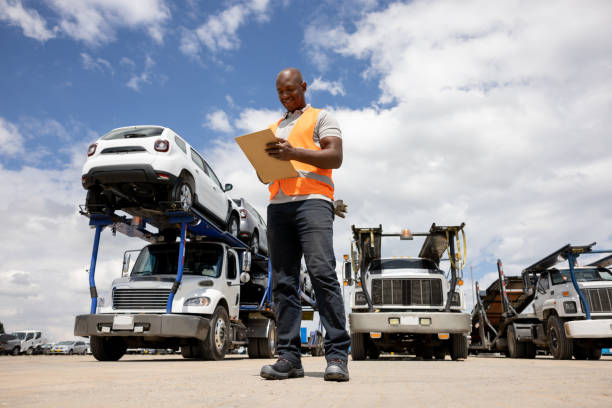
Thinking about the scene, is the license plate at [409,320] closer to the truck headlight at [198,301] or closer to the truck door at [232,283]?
the truck door at [232,283]

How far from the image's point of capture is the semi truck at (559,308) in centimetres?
1151

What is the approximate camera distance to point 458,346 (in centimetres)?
996

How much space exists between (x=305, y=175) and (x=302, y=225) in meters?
0.37

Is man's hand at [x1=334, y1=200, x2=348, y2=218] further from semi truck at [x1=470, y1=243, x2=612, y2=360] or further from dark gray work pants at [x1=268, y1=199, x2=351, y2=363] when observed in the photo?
semi truck at [x1=470, y1=243, x2=612, y2=360]

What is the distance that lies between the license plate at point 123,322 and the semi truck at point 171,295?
2cm

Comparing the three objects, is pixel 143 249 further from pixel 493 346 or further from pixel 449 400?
pixel 493 346

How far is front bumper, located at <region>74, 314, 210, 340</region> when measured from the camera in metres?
8.38

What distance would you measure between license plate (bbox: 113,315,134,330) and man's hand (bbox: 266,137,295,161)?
6143 mm

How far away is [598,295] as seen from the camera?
1195cm

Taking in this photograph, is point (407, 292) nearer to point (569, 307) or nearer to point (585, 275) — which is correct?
point (569, 307)

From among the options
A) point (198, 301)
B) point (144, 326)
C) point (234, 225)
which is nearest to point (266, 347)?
point (234, 225)

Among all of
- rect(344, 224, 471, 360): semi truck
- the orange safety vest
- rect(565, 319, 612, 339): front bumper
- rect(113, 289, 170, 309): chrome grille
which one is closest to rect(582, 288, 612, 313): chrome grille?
rect(565, 319, 612, 339): front bumper

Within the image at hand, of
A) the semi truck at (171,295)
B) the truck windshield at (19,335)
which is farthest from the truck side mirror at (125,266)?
the truck windshield at (19,335)

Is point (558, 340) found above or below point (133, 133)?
below
